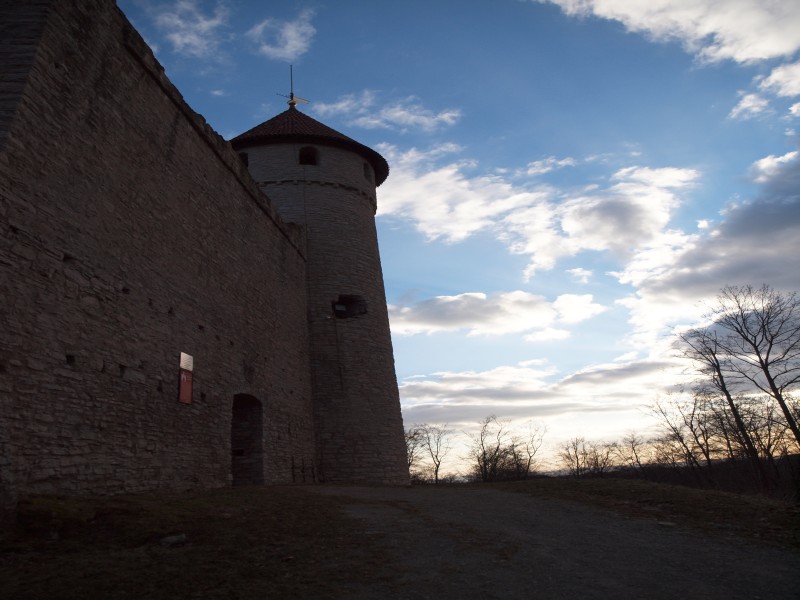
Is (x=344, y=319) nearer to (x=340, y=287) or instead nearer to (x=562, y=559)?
(x=340, y=287)

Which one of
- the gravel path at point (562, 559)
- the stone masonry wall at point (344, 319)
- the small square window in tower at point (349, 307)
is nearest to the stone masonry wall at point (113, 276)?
the stone masonry wall at point (344, 319)

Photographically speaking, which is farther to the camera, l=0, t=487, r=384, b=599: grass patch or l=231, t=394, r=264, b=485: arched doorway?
l=231, t=394, r=264, b=485: arched doorway

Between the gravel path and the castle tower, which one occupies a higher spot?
the castle tower

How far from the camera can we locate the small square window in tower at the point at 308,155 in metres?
18.3

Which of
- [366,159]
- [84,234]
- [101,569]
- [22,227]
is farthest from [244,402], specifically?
[366,159]

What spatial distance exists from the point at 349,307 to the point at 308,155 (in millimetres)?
5754

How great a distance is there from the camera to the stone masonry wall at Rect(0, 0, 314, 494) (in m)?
5.98

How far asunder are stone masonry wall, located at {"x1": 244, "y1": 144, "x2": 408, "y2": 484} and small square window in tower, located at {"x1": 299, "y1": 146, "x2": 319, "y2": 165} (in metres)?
0.27

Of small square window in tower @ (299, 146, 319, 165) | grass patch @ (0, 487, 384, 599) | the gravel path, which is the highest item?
small square window in tower @ (299, 146, 319, 165)

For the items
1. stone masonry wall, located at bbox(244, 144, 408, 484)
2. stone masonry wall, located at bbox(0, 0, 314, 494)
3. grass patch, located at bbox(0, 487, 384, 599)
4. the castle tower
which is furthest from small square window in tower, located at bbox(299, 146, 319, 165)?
grass patch, located at bbox(0, 487, 384, 599)

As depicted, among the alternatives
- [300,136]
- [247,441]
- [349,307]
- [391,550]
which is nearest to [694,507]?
[391,550]

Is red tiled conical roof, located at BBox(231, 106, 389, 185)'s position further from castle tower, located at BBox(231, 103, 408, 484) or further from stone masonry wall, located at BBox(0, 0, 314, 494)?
stone masonry wall, located at BBox(0, 0, 314, 494)

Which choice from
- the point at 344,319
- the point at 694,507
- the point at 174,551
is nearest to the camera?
the point at 174,551

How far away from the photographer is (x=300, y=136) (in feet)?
59.0
